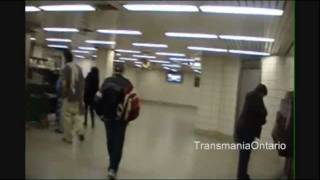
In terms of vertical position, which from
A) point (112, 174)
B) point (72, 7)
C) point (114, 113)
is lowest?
point (112, 174)

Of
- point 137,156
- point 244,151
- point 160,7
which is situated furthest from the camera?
point 137,156

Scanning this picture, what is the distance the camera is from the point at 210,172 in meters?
3.45

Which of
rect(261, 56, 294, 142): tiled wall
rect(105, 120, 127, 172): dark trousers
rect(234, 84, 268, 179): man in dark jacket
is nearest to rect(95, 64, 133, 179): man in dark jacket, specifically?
rect(105, 120, 127, 172): dark trousers

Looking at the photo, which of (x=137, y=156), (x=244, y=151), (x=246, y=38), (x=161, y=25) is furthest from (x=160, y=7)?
(x=137, y=156)

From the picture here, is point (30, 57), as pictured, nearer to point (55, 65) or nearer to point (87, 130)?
point (55, 65)

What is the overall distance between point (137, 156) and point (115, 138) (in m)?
0.45

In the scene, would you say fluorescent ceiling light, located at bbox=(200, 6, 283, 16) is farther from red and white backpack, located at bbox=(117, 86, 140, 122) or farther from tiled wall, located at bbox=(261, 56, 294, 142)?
red and white backpack, located at bbox=(117, 86, 140, 122)

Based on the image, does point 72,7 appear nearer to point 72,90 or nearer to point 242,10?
point 72,90

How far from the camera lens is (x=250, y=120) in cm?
286

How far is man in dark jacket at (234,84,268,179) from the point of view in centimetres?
272

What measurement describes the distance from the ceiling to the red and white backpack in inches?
16.1

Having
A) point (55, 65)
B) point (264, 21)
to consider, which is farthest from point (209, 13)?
point (55, 65)

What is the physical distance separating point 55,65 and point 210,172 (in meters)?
1.79

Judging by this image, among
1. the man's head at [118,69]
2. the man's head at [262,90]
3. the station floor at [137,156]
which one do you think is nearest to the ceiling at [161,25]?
the man's head at [118,69]
